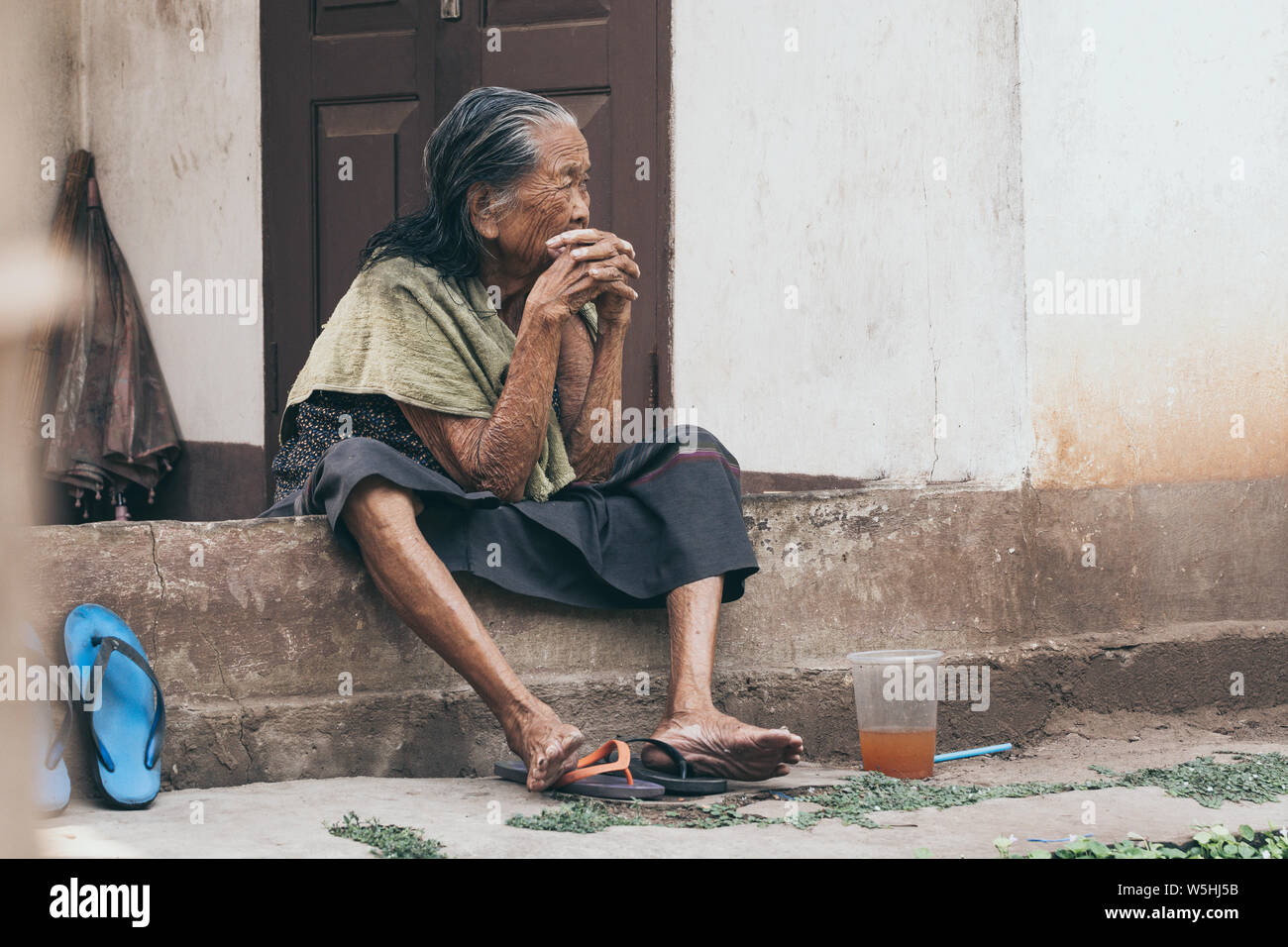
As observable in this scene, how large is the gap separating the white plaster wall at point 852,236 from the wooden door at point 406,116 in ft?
0.35

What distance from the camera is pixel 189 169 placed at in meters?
4.68

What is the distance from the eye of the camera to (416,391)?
281 cm

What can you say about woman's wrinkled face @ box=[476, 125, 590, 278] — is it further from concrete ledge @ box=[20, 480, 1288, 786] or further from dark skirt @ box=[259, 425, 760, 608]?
concrete ledge @ box=[20, 480, 1288, 786]

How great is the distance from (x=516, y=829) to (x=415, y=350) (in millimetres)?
1114

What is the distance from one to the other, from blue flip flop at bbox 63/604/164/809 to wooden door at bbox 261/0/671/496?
1.95 metres

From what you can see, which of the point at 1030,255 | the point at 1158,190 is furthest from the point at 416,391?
the point at 1158,190

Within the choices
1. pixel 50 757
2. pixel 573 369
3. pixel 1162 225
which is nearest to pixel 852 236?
pixel 1162 225

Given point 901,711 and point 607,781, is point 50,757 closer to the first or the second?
point 607,781

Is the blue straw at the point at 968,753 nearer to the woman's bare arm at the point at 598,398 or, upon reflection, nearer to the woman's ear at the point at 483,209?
the woman's bare arm at the point at 598,398

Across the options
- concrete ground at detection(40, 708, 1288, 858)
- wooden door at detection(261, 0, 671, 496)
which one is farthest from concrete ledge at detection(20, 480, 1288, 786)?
wooden door at detection(261, 0, 671, 496)

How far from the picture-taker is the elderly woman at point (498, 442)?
2.62 metres

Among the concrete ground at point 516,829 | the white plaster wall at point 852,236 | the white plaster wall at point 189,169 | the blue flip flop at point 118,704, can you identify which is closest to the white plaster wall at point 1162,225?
the white plaster wall at point 852,236

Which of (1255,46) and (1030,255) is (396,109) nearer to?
(1030,255)

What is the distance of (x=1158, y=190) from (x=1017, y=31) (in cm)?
56
